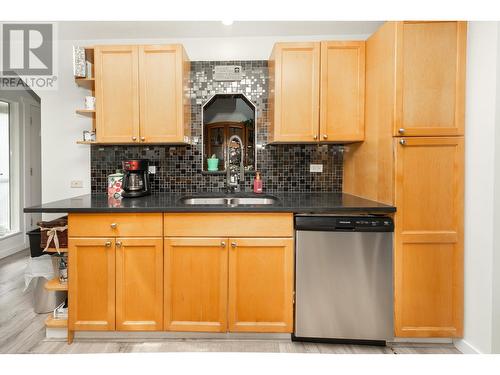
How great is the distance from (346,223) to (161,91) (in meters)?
1.67

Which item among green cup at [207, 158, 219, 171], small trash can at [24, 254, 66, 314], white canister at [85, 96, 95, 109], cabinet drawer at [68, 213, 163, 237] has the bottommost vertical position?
small trash can at [24, 254, 66, 314]

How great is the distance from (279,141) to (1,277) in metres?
3.30

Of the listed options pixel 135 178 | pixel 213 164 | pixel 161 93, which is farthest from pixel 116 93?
pixel 213 164

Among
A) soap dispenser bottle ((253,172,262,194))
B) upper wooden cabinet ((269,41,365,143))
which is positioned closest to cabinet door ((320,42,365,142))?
upper wooden cabinet ((269,41,365,143))

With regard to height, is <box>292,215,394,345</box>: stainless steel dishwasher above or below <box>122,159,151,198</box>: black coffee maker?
below

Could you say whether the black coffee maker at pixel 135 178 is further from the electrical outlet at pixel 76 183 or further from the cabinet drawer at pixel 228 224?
the cabinet drawer at pixel 228 224

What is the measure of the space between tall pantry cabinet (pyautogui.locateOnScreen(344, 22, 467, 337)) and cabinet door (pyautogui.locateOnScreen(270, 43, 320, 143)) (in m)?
0.55

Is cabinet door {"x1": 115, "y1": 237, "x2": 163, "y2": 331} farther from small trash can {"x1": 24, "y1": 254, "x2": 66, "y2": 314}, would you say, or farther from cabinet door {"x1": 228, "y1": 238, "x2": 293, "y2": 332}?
small trash can {"x1": 24, "y1": 254, "x2": 66, "y2": 314}

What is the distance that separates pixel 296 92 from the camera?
244 centimetres

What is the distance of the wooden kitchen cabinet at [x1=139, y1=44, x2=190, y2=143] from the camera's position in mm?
2443

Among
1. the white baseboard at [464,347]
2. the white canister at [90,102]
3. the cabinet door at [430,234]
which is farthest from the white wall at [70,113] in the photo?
the white baseboard at [464,347]

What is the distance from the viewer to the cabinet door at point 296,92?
2.42 metres

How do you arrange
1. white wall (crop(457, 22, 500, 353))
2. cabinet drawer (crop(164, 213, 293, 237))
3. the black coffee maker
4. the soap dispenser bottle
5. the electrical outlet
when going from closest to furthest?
white wall (crop(457, 22, 500, 353)) < cabinet drawer (crop(164, 213, 293, 237)) < the black coffee maker < the soap dispenser bottle < the electrical outlet

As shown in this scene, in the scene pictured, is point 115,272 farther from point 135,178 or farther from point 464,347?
point 464,347
